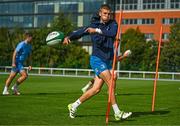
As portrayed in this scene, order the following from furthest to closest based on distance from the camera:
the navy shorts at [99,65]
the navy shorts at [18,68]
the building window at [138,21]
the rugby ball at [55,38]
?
1. the building window at [138,21]
2. the navy shorts at [18,68]
3. the rugby ball at [55,38]
4. the navy shorts at [99,65]

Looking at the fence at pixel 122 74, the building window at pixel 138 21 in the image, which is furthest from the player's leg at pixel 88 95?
the building window at pixel 138 21

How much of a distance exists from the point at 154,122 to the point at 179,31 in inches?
2710

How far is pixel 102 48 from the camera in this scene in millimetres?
12172

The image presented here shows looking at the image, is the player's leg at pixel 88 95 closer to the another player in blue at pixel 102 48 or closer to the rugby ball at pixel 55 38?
the another player in blue at pixel 102 48

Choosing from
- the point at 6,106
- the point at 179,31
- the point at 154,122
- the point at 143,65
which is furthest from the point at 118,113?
the point at 179,31

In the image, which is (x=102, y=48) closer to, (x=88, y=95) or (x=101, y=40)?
(x=101, y=40)

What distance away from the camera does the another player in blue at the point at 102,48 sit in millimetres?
11789

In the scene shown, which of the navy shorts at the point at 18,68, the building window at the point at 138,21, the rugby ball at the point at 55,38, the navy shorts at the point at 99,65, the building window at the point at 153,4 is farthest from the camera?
the building window at the point at 138,21

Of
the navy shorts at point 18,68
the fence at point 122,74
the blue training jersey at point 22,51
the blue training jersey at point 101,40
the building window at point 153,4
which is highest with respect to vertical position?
the building window at point 153,4

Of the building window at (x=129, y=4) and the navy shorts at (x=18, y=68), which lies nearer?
the navy shorts at (x=18, y=68)

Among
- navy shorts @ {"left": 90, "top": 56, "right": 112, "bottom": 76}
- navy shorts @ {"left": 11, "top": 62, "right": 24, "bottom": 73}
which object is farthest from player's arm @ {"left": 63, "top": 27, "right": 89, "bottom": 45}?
navy shorts @ {"left": 11, "top": 62, "right": 24, "bottom": 73}

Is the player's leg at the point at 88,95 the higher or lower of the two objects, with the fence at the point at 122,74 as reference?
higher

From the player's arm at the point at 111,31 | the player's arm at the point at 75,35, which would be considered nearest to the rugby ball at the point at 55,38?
the player's arm at the point at 75,35

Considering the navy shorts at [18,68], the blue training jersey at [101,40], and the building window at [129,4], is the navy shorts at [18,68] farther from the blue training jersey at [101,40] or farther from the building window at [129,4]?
the building window at [129,4]
